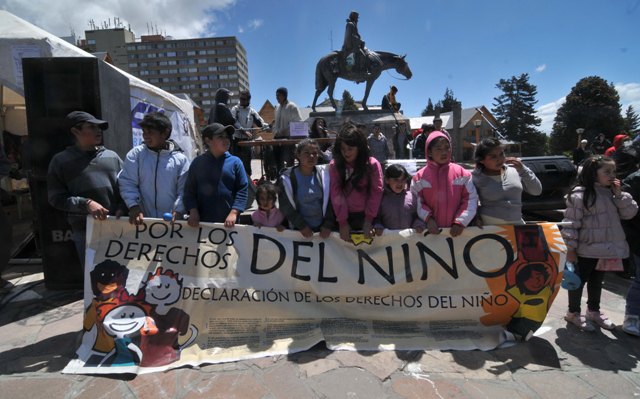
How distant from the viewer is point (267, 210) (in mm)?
3438

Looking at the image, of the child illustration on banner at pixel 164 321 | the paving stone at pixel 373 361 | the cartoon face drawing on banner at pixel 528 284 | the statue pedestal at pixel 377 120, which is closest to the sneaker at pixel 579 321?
the cartoon face drawing on banner at pixel 528 284

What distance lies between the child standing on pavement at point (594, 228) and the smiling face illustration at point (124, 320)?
3.79 metres

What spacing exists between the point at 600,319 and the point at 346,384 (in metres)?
2.54

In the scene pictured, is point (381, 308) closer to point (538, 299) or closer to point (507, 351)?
point (507, 351)

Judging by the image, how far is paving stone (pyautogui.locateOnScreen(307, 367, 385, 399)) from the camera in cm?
234

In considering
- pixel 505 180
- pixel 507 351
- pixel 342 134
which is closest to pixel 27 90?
pixel 342 134

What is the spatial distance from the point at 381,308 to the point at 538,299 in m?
1.36

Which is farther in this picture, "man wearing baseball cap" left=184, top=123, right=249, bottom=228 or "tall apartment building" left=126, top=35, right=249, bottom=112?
"tall apartment building" left=126, top=35, right=249, bottom=112

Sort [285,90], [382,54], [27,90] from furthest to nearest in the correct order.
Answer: [382,54]
[285,90]
[27,90]

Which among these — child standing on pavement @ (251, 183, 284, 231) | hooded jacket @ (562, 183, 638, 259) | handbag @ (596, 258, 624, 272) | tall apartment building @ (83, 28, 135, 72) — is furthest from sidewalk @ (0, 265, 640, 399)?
tall apartment building @ (83, 28, 135, 72)

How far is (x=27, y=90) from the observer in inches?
156

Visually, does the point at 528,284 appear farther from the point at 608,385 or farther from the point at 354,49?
the point at 354,49

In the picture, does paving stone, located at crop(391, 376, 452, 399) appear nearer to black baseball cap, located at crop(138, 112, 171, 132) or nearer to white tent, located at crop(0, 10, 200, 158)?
black baseball cap, located at crop(138, 112, 171, 132)

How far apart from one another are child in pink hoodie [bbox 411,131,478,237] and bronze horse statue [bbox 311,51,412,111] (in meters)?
10.7
